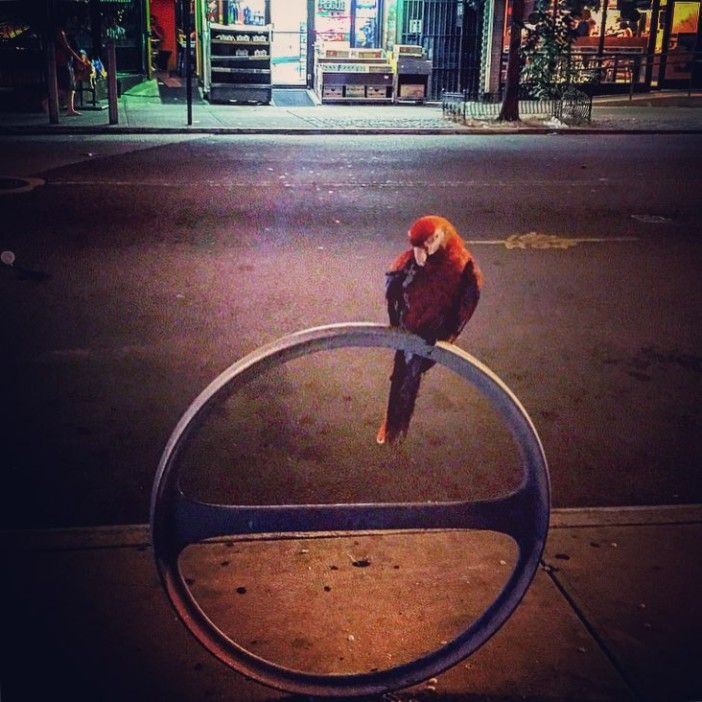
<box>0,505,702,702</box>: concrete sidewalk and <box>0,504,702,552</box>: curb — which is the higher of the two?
<box>0,504,702,552</box>: curb

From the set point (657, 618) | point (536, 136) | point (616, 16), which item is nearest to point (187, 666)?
point (657, 618)

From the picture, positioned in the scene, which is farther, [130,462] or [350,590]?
[130,462]

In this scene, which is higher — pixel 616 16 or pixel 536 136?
pixel 616 16

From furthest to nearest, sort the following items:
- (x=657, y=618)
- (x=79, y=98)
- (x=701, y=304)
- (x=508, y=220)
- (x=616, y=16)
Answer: (x=616, y=16)
(x=79, y=98)
(x=508, y=220)
(x=701, y=304)
(x=657, y=618)

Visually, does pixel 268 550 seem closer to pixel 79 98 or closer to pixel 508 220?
pixel 508 220

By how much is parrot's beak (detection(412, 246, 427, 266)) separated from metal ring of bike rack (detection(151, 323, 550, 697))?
0.18m

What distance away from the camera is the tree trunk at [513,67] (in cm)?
1794

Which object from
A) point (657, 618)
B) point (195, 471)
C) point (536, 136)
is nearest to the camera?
point (657, 618)

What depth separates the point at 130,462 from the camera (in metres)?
4.05

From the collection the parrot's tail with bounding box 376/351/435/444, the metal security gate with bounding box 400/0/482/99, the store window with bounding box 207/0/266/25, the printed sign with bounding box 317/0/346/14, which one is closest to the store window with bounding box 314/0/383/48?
the printed sign with bounding box 317/0/346/14

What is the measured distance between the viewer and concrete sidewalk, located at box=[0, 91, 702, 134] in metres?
16.0

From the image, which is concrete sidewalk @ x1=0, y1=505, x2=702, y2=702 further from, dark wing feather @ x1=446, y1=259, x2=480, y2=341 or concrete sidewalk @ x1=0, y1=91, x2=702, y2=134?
concrete sidewalk @ x1=0, y1=91, x2=702, y2=134

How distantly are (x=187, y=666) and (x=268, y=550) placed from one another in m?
0.67

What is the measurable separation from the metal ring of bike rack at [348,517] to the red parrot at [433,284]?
5 cm
